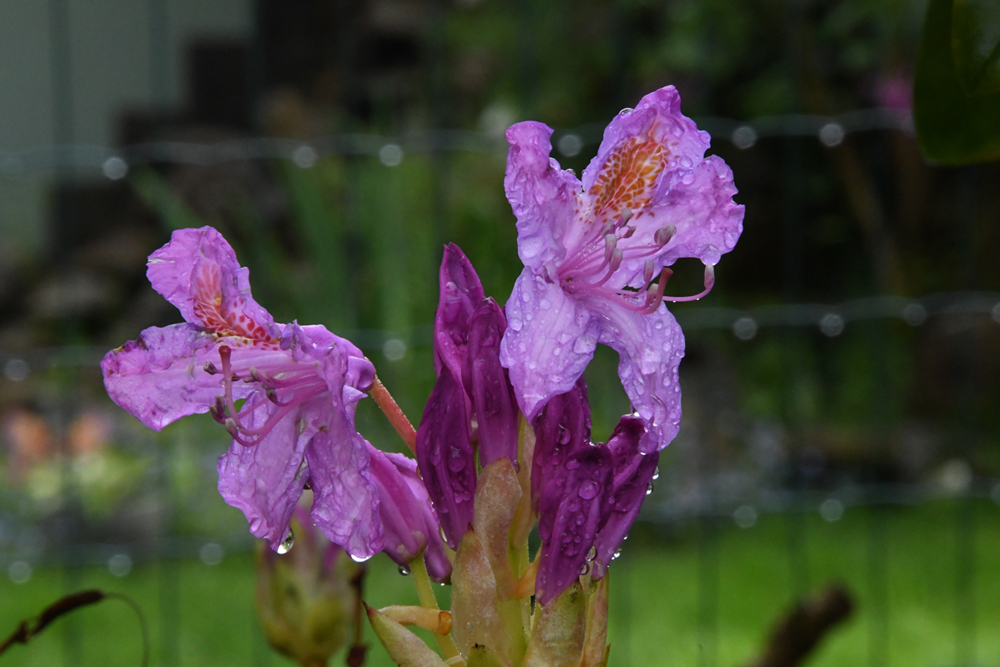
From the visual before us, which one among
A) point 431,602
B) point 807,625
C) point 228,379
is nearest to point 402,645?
point 431,602

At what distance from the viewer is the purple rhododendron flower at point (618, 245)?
50 cm

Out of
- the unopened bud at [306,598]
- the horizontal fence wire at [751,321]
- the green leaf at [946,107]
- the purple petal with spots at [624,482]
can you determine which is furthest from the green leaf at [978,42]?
the horizontal fence wire at [751,321]

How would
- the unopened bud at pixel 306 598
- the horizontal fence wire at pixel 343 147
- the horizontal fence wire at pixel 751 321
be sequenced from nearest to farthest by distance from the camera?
the unopened bud at pixel 306 598 < the horizontal fence wire at pixel 343 147 < the horizontal fence wire at pixel 751 321

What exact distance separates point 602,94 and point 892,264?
4.22ft

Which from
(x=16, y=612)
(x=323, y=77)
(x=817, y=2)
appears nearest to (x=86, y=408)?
(x=16, y=612)

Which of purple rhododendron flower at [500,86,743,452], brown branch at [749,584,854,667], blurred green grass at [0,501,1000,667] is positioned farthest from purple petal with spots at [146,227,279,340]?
blurred green grass at [0,501,1000,667]

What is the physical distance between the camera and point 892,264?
3.88 metres

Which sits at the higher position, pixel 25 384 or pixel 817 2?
pixel 817 2

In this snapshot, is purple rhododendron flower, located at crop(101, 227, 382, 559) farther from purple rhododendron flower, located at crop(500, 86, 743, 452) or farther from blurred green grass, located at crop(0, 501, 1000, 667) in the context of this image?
blurred green grass, located at crop(0, 501, 1000, 667)

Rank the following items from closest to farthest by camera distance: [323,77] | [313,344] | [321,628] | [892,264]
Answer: [313,344] → [321,628] → [892,264] → [323,77]

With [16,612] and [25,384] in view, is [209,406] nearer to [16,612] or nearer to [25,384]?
[16,612]

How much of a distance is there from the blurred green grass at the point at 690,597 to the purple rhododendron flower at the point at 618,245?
1.80 metres

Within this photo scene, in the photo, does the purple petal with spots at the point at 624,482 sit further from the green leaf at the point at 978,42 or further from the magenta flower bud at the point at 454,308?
the green leaf at the point at 978,42

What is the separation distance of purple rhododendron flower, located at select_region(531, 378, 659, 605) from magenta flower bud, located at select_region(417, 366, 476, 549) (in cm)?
3
